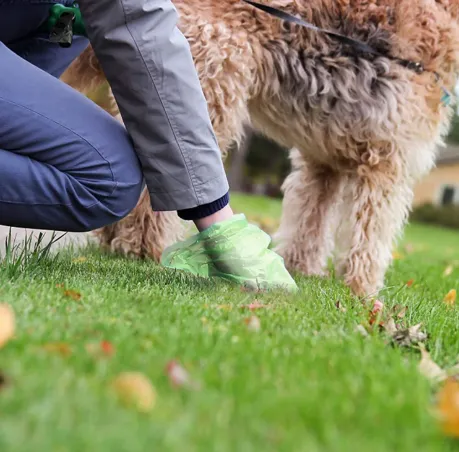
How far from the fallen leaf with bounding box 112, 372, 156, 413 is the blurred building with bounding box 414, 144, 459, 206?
125 feet

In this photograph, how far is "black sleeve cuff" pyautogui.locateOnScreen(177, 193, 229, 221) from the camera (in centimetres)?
252

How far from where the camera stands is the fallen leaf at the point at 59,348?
4.53 feet

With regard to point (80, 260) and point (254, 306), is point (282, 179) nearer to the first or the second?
point (80, 260)

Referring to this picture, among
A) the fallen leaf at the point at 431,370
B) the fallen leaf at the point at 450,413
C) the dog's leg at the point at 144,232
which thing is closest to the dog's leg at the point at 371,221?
the dog's leg at the point at 144,232

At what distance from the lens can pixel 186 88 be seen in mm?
2424

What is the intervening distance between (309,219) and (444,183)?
36462mm

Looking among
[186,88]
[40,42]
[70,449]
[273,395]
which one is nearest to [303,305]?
[186,88]

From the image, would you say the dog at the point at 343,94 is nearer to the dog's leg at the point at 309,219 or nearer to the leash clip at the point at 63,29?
the dog's leg at the point at 309,219

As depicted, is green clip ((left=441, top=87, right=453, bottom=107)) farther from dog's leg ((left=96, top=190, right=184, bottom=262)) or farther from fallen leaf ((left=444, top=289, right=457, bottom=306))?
dog's leg ((left=96, top=190, right=184, bottom=262))

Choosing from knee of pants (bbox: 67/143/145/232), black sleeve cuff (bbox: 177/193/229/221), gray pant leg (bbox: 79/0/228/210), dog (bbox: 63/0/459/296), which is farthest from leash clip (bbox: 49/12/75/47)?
black sleeve cuff (bbox: 177/193/229/221)

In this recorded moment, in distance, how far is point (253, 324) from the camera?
73.7 inches

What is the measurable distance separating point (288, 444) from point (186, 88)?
1613 millimetres

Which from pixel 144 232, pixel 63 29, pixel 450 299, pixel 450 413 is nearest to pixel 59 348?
pixel 450 413

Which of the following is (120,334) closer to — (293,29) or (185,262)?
(185,262)
